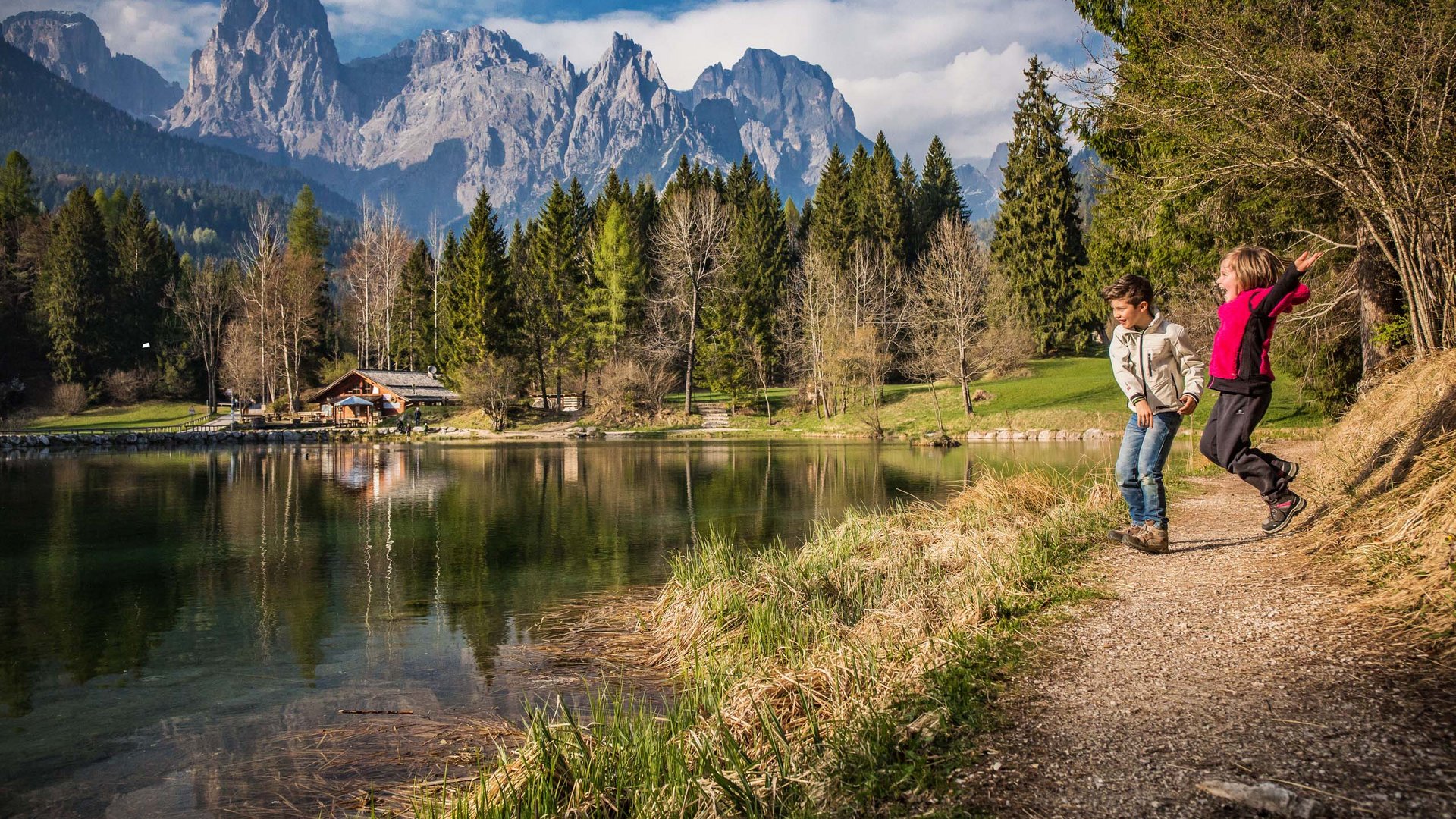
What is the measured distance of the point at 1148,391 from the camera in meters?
6.66

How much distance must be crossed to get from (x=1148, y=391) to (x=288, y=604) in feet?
27.5

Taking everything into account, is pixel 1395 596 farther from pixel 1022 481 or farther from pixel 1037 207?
pixel 1037 207

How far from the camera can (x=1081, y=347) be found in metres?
50.2

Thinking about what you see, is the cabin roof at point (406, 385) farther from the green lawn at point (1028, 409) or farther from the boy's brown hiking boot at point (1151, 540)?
the boy's brown hiking boot at point (1151, 540)

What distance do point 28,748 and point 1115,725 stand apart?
19.9ft

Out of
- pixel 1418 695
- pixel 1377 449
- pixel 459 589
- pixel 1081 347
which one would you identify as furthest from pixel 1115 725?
pixel 1081 347

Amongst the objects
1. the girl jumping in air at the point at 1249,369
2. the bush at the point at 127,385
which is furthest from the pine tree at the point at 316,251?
the girl jumping in air at the point at 1249,369

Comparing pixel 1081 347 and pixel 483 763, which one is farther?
pixel 1081 347

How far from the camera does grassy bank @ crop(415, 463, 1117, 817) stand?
10.9ft

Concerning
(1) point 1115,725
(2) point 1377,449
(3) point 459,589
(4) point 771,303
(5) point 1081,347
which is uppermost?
(4) point 771,303

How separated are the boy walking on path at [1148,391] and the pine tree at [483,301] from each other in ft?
156

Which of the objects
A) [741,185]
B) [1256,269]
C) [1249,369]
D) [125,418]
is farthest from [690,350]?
[1249,369]

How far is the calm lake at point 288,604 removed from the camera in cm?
502

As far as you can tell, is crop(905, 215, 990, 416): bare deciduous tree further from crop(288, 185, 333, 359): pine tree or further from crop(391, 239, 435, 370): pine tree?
crop(288, 185, 333, 359): pine tree
